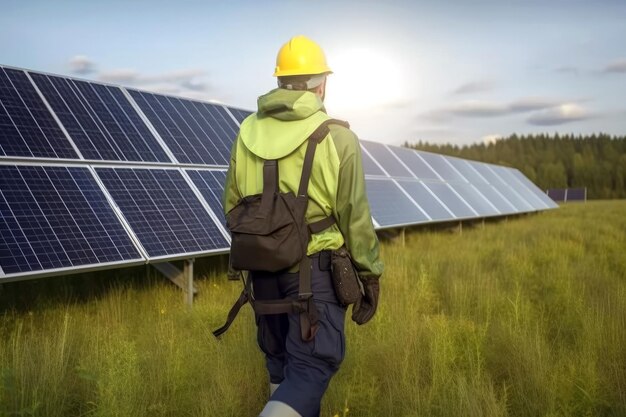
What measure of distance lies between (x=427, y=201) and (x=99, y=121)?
9.41m

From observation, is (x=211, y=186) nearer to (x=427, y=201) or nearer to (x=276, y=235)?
(x=276, y=235)

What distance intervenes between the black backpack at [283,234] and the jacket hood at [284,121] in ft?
0.17

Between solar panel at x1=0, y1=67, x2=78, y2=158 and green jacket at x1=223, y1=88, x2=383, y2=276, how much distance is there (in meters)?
4.72

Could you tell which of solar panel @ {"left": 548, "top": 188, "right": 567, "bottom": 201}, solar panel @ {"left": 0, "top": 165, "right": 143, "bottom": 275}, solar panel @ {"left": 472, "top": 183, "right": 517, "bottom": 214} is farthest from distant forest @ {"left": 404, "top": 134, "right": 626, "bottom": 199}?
solar panel @ {"left": 0, "top": 165, "right": 143, "bottom": 275}

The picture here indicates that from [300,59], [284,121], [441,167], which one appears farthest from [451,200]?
[284,121]

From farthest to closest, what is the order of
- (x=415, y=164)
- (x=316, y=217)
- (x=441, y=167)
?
(x=441, y=167), (x=415, y=164), (x=316, y=217)

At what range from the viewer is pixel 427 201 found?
52.1 feet

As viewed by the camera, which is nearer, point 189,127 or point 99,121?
point 99,121

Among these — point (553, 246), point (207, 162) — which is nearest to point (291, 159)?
point (207, 162)

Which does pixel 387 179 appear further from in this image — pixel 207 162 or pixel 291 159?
pixel 291 159

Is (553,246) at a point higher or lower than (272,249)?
lower

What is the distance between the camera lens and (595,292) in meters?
7.53

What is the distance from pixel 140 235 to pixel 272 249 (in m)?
4.23

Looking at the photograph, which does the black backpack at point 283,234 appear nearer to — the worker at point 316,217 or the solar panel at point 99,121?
the worker at point 316,217
